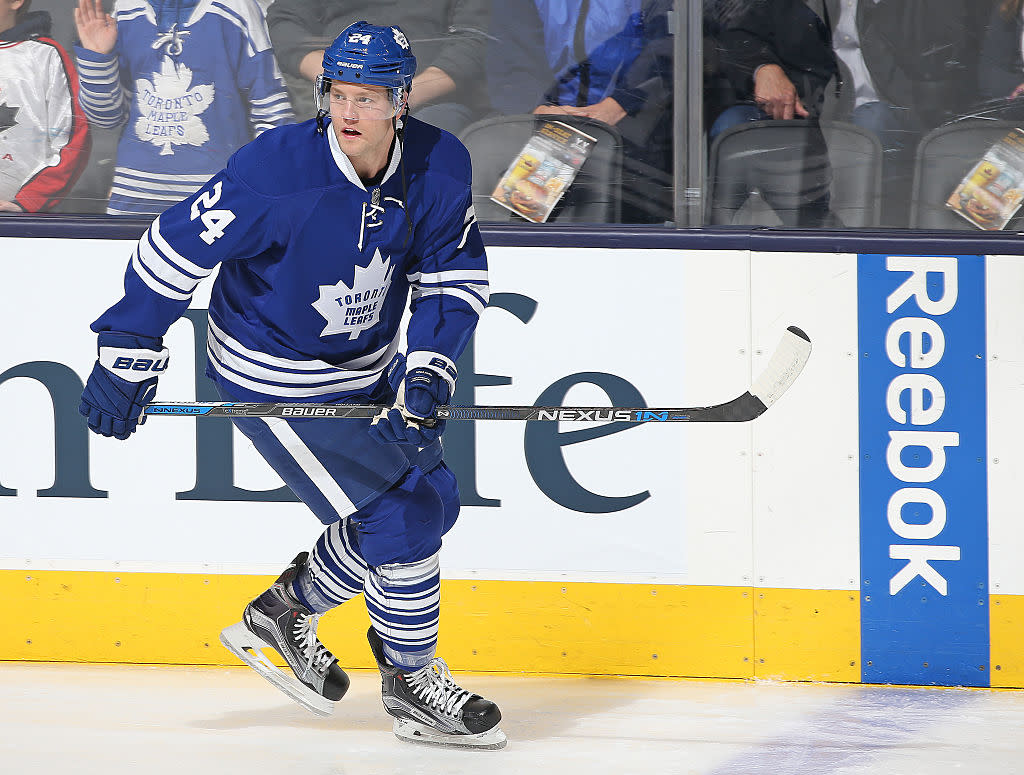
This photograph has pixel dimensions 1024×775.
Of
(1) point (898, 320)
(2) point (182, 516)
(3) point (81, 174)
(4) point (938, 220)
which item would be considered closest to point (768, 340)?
(1) point (898, 320)

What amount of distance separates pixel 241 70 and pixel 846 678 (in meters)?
1.91

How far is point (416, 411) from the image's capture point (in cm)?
220

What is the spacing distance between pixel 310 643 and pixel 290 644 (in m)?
→ 0.04

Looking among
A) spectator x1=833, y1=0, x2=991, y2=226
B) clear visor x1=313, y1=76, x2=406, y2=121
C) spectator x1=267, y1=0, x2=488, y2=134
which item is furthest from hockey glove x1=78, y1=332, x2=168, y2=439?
spectator x1=833, y1=0, x2=991, y2=226

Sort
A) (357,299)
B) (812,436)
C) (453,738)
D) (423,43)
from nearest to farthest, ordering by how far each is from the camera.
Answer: (357,299) < (453,738) < (812,436) < (423,43)

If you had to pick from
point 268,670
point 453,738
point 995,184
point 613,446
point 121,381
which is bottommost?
point 453,738

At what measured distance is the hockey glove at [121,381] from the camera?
216 cm

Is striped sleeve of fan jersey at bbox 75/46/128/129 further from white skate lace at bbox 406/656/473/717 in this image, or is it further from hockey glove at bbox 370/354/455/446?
white skate lace at bbox 406/656/473/717

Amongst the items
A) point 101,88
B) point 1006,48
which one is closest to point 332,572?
point 101,88

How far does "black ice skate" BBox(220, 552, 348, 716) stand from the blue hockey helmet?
0.93 m

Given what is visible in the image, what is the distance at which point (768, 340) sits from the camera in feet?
8.93

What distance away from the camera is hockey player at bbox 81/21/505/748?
2154mm

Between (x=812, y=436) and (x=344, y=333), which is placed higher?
(x=344, y=333)

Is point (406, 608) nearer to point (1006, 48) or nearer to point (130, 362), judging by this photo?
point (130, 362)
